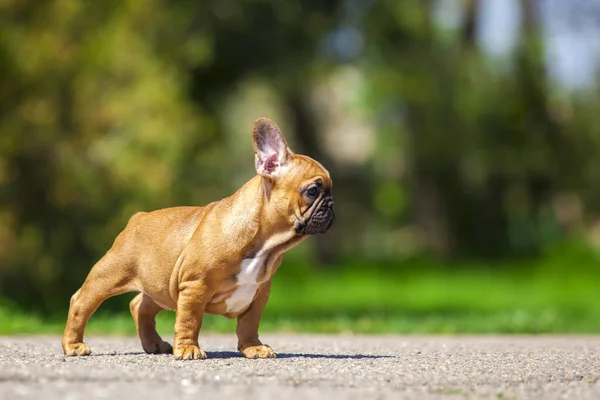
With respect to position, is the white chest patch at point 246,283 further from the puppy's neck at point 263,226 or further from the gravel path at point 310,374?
the gravel path at point 310,374

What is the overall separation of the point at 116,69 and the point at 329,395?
1420cm

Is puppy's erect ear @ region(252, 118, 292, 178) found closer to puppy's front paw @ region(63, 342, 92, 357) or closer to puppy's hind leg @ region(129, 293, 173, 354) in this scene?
puppy's hind leg @ region(129, 293, 173, 354)

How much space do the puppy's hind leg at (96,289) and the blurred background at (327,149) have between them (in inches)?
207

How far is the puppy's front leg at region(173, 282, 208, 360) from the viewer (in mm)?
8664

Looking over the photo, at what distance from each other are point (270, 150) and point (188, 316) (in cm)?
149

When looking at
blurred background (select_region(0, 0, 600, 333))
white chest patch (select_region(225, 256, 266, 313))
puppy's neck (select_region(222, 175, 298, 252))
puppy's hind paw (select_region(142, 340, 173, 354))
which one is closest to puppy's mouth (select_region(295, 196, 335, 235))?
puppy's neck (select_region(222, 175, 298, 252))

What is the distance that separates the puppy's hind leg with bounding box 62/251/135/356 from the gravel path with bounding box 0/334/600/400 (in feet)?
0.80

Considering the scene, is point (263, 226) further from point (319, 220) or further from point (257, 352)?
point (257, 352)

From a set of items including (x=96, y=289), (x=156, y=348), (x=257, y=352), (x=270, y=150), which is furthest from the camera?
(x=156, y=348)

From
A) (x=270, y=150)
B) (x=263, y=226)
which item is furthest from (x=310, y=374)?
(x=270, y=150)

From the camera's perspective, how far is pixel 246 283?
28.8 feet

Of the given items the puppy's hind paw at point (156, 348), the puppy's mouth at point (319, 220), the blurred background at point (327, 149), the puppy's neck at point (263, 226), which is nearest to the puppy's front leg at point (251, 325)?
the puppy's neck at point (263, 226)

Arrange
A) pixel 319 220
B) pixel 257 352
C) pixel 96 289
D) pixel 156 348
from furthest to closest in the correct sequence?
pixel 156 348, pixel 96 289, pixel 257 352, pixel 319 220

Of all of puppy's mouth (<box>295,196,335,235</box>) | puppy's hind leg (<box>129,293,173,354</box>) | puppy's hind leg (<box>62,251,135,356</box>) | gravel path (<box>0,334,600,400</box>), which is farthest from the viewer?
puppy's hind leg (<box>129,293,173,354</box>)
